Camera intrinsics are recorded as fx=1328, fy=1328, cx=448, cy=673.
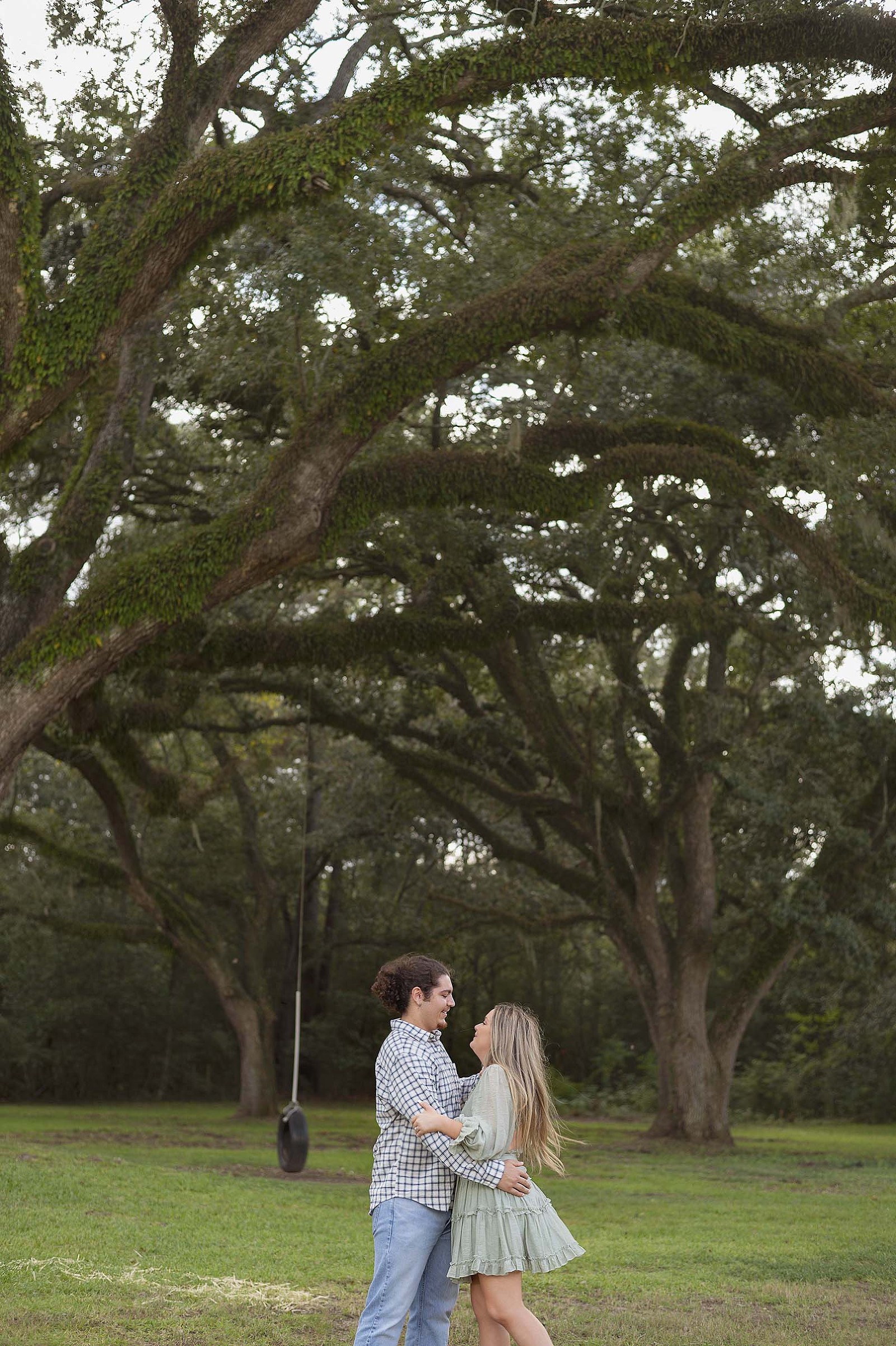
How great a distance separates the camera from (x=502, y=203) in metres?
11.9

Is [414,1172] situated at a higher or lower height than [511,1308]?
higher

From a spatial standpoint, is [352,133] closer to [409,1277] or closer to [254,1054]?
[409,1277]

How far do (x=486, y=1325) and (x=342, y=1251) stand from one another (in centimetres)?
439

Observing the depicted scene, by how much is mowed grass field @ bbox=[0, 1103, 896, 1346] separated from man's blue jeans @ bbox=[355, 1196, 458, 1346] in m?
1.65

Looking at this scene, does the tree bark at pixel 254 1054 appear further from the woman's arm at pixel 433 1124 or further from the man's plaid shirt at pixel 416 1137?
the woman's arm at pixel 433 1124

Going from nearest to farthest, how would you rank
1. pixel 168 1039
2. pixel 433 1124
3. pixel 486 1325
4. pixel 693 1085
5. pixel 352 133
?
pixel 433 1124, pixel 486 1325, pixel 352 133, pixel 693 1085, pixel 168 1039

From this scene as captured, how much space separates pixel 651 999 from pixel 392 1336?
14608 millimetres

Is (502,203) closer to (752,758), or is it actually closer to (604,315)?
(604,315)

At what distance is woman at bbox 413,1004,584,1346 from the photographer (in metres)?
3.97

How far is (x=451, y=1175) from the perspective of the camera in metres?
4.09

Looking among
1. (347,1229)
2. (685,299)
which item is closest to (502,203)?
(685,299)

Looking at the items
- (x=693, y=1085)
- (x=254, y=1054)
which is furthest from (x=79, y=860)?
(x=693, y=1085)

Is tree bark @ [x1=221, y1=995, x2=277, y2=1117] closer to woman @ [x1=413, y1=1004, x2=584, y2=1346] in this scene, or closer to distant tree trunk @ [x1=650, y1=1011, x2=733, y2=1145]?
distant tree trunk @ [x1=650, y1=1011, x2=733, y2=1145]

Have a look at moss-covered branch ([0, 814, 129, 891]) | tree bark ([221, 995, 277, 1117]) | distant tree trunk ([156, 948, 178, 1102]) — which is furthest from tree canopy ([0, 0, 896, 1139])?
distant tree trunk ([156, 948, 178, 1102])
